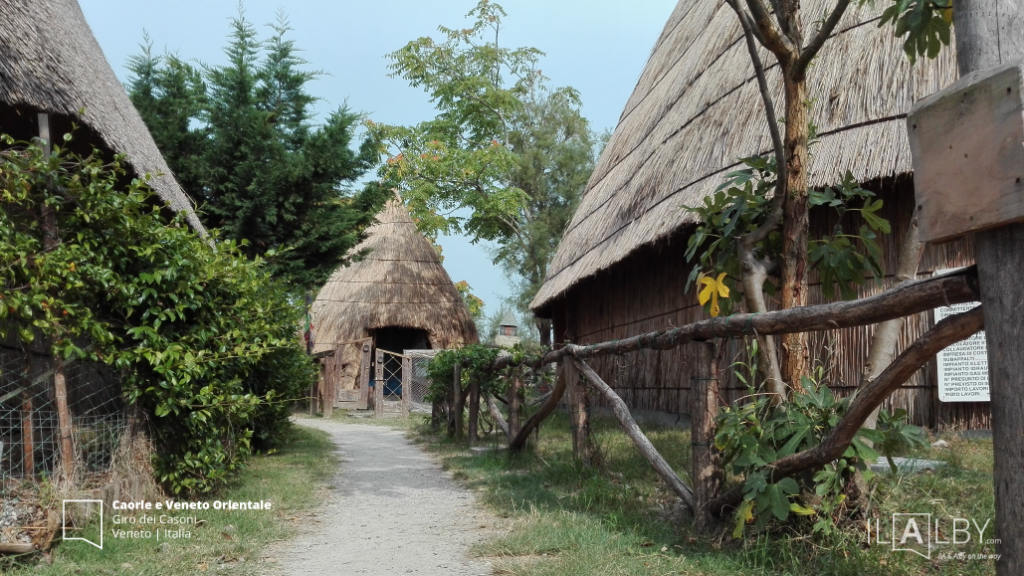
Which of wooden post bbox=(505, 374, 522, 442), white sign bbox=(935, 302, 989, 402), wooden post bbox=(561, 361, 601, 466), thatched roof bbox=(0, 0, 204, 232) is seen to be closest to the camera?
thatched roof bbox=(0, 0, 204, 232)

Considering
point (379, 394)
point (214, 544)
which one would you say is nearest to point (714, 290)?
point (214, 544)

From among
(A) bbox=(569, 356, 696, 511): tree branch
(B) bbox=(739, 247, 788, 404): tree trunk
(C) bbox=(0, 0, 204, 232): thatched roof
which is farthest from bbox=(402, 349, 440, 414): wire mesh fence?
(B) bbox=(739, 247, 788, 404): tree trunk

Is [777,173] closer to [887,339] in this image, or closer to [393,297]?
[887,339]

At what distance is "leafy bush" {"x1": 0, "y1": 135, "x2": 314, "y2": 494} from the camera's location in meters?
3.87

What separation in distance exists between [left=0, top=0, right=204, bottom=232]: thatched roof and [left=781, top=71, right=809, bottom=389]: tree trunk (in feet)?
11.7

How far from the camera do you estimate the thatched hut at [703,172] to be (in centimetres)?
666

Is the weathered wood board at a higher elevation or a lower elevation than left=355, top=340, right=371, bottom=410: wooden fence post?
higher

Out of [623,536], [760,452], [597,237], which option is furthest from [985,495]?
[597,237]

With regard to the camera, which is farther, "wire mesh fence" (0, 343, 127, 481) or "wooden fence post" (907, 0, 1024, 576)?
"wire mesh fence" (0, 343, 127, 481)

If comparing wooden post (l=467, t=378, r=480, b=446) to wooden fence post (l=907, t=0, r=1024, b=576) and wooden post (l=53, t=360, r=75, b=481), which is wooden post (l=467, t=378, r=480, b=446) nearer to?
wooden post (l=53, t=360, r=75, b=481)

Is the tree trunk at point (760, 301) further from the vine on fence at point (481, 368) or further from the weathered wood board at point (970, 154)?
the vine on fence at point (481, 368)

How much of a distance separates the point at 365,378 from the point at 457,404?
25.3 feet

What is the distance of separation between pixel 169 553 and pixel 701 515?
2.68m

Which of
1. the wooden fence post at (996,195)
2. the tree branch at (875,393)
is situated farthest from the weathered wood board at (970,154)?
the tree branch at (875,393)
